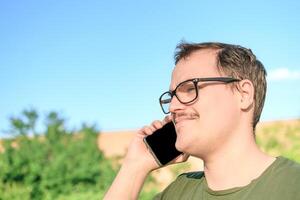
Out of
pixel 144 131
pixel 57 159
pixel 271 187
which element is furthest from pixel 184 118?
pixel 57 159

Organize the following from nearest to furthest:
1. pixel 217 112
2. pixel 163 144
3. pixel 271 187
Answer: pixel 271 187 < pixel 217 112 < pixel 163 144

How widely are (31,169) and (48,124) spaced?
1594 mm

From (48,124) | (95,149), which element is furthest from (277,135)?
(48,124)

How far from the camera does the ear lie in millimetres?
2141

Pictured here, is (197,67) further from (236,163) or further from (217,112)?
(236,163)

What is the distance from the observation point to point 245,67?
2217 millimetres

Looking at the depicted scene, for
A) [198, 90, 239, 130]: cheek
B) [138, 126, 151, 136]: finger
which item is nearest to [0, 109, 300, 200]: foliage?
[138, 126, 151, 136]: finger

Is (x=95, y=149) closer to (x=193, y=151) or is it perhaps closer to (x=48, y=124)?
(x=48, y=124)

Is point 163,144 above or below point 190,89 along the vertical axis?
below

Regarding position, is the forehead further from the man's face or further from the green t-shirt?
the green t-shirt

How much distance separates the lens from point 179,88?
7.32 ft

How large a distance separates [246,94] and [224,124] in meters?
0.14

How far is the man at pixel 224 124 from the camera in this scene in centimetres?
203

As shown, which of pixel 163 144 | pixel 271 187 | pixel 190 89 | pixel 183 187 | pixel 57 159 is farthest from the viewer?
pixel 57 159
